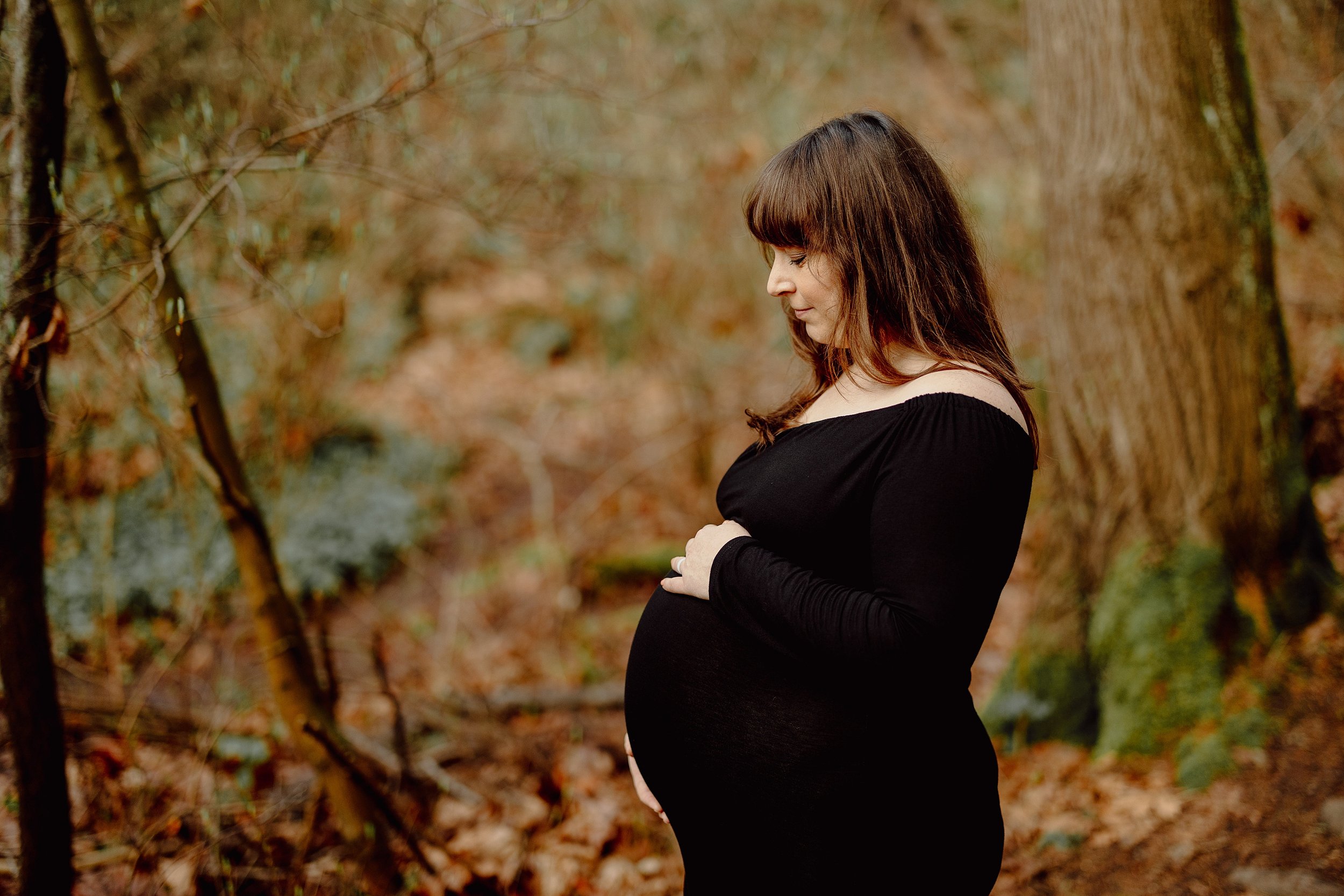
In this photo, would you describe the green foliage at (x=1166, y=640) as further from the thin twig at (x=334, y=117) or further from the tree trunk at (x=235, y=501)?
the thin twig at (x=334, y=117)

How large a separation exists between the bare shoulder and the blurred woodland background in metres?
0.38

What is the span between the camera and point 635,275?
248 inches

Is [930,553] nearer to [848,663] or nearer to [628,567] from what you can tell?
[848,663]


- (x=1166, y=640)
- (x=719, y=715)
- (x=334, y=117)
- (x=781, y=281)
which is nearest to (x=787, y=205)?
(x=781, y=281)

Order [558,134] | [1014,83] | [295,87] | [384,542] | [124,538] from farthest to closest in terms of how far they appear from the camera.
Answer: [1014,83] < [384,542] < [558,134] < [124,538] < [295,87]

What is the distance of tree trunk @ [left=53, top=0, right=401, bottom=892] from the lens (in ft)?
6.72

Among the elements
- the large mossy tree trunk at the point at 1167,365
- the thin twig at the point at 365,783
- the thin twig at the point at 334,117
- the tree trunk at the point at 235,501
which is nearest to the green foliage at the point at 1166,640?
the large mossy tree trunk at the point at 1167,365

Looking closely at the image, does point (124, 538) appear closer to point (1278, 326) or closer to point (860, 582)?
point (860, 582)

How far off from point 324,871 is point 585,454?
5049 mm

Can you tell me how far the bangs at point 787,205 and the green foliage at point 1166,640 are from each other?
6.72ft

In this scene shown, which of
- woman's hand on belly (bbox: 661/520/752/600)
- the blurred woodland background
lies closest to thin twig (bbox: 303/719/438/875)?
the blurred woodland background

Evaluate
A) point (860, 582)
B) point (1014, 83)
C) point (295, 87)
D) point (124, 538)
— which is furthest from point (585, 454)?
point (860, 582)

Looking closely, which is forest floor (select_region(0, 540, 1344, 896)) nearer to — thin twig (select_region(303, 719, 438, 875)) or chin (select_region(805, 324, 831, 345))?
thin twig (select_region(303, 719, 438, 875))

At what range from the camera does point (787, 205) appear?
4.78ft
